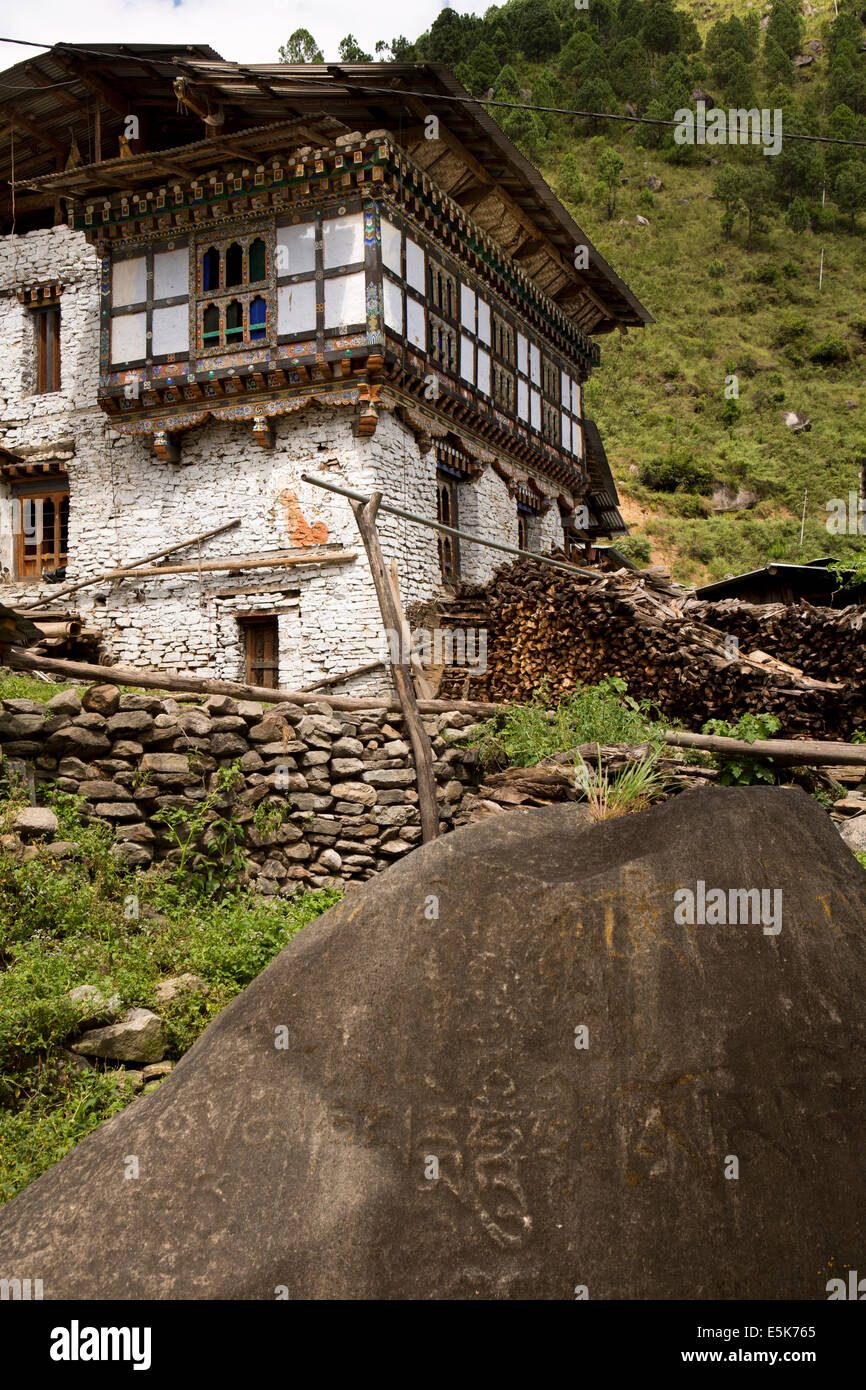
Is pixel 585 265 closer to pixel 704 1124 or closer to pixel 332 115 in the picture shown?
pixel 332 115

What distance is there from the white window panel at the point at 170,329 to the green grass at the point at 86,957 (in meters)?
11.7

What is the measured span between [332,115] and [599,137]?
64.6 meters

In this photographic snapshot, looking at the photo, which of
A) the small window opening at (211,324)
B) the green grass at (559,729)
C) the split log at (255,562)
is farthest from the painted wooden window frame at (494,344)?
the green grass at (559,729)

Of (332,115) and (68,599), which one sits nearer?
(332,115)

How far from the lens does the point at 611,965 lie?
2658mm

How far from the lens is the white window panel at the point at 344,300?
52.9 feet

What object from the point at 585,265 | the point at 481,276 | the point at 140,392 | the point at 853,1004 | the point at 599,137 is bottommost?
the point at 853,1004

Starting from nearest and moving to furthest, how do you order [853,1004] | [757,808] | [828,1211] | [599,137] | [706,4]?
[828,1211], [853,1004], [757,808], [599,137], [706,4]

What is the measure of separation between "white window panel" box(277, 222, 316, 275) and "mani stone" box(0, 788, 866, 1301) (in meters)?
16.0

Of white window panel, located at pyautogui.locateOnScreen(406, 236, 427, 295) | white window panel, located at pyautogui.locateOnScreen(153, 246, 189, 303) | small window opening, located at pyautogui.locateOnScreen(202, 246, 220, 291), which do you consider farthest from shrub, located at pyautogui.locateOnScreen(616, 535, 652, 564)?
white window panel, located at pyautogui.locateOnScreen(153, 246, 189, 303)

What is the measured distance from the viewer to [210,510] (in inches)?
693

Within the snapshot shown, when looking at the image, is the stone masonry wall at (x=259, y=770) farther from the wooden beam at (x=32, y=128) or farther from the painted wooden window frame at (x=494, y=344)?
the wooden beam at (x=32, y=128)

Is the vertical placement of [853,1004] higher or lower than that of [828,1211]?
higher

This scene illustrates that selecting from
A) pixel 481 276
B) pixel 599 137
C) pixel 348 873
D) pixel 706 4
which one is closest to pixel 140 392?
pixel 481 276
